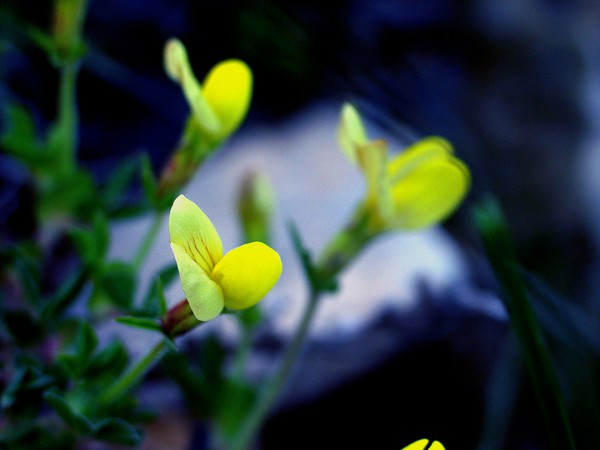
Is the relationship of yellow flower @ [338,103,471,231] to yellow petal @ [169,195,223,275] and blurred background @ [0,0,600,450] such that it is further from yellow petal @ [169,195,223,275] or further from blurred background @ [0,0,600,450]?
blurred background @ [0,0,600,450]

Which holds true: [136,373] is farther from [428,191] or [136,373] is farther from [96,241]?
[428,191]

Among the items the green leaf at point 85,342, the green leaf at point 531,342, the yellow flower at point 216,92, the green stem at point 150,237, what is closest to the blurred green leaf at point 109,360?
the green leaf at point 85,342

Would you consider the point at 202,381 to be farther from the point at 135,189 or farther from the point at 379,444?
the point at 135,189

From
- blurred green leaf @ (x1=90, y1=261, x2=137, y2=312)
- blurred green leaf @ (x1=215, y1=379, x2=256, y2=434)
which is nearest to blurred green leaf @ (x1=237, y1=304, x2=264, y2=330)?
blurred green leaf @ (x1=215, y1=379, x2=256, y2=434)

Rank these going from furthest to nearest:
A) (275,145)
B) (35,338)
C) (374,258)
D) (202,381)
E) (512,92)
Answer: (512,92) < (275,145) < (374,258) < (202,381) < (35,338)

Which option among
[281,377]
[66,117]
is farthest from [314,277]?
[66,117]

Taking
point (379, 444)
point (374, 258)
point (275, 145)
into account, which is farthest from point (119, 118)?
point (379, 444)
